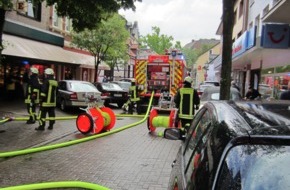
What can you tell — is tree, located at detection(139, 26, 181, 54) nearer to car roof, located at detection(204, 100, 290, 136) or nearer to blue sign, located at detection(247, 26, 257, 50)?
blue sign, located at detection(247, 26, 257, 50)

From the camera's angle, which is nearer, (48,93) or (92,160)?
(92,160)

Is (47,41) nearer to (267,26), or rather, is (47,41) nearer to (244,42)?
(244,42)

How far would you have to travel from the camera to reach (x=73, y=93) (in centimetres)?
→ 1606

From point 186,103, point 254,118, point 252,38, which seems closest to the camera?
point 254,118

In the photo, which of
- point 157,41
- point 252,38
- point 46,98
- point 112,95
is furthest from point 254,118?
point 157,41

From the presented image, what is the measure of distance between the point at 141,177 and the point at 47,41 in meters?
18.8

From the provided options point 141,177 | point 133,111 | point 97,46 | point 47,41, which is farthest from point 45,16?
point 141,177

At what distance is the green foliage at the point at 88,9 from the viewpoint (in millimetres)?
11891

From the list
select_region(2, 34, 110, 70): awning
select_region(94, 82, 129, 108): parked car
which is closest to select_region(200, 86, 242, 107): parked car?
select_region(94, 82, 129, 108): parked car

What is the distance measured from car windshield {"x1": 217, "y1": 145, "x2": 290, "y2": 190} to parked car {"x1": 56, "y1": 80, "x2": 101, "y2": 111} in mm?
13922

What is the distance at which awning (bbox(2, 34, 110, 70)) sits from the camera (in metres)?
17.3

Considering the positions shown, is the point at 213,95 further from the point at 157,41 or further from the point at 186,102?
the point at 157,41

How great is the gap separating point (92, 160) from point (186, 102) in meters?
2.82

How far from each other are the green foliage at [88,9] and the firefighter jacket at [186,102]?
4.34 m
